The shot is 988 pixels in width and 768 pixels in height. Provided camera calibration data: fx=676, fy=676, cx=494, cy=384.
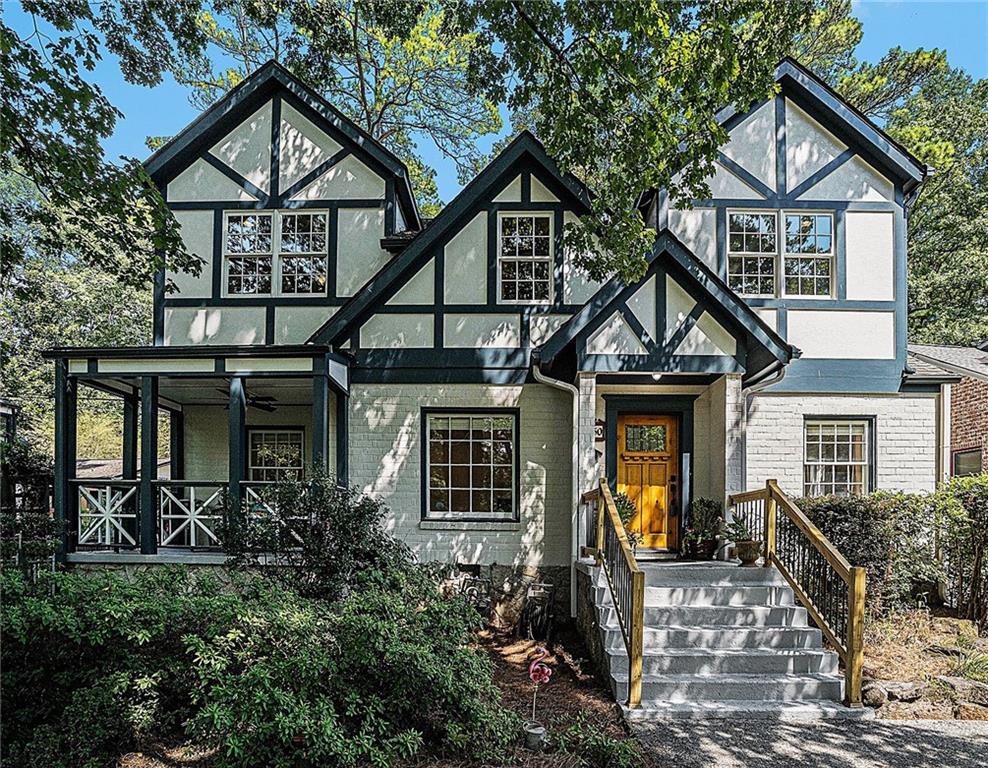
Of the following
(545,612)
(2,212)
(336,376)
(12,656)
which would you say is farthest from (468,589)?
(2,212)

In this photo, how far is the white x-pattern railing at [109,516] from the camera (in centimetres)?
887

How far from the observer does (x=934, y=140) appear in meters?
18.0

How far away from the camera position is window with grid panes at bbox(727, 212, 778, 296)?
396 inches

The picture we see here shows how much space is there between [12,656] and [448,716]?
3.40 metres

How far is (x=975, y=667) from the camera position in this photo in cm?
702

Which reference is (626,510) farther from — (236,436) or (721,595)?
(236,436)

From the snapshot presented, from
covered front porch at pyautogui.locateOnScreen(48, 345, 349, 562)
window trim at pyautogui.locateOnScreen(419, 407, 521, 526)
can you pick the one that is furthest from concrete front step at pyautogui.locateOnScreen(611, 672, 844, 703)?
covered front porch at pyautogui.locateOnScreen(48, 345, 349, 562)

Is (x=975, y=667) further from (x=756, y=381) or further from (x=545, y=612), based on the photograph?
(x=545, y=612)

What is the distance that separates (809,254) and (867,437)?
282 cm

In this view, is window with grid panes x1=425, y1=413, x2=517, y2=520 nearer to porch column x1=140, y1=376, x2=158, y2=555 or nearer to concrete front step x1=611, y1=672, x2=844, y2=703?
porch column x1=140, y1=376, x2=158, y2=555

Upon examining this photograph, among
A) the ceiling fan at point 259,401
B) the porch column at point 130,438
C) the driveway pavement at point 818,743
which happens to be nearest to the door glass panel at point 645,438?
the driveway pavement at point 818,743

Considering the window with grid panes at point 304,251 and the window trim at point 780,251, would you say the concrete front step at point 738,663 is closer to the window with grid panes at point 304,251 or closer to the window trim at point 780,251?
the window trim at point 780,251

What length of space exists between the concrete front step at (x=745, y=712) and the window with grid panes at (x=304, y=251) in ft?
25.0

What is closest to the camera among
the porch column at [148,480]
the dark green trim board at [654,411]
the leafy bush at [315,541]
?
the leafy bush at [315,541]
